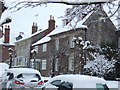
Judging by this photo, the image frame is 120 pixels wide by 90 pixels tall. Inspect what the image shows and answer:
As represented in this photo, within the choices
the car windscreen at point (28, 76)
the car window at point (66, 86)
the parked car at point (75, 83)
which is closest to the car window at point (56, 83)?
the parked car at point (75, 83)

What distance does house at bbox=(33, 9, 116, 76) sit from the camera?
100ft

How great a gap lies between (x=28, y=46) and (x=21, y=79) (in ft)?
106

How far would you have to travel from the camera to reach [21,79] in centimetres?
1423

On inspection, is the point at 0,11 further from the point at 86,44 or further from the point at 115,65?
the point at 115,65

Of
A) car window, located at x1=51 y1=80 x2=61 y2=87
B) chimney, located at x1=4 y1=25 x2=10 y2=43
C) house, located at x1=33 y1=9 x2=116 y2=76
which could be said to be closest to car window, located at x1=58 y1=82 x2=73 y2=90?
car window, located at x1=51 y1=80 x2=61 y2=87

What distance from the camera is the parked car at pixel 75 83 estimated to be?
31.6 feet

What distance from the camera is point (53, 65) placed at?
3578 cm

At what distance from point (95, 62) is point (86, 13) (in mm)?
22591

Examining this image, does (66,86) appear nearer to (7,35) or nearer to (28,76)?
(28,76)

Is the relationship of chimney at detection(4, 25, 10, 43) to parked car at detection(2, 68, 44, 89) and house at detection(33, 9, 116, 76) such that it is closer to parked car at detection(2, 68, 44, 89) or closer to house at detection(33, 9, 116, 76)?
house at detection(33, 9, 116, 76)

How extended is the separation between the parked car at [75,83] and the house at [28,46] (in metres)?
31.7

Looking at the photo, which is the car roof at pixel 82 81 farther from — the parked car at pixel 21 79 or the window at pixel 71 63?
the window at pixel 71 63

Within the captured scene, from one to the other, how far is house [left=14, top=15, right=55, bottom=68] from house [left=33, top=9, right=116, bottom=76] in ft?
19.2

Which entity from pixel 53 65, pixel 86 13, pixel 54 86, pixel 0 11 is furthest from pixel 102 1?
pixel 53 65
